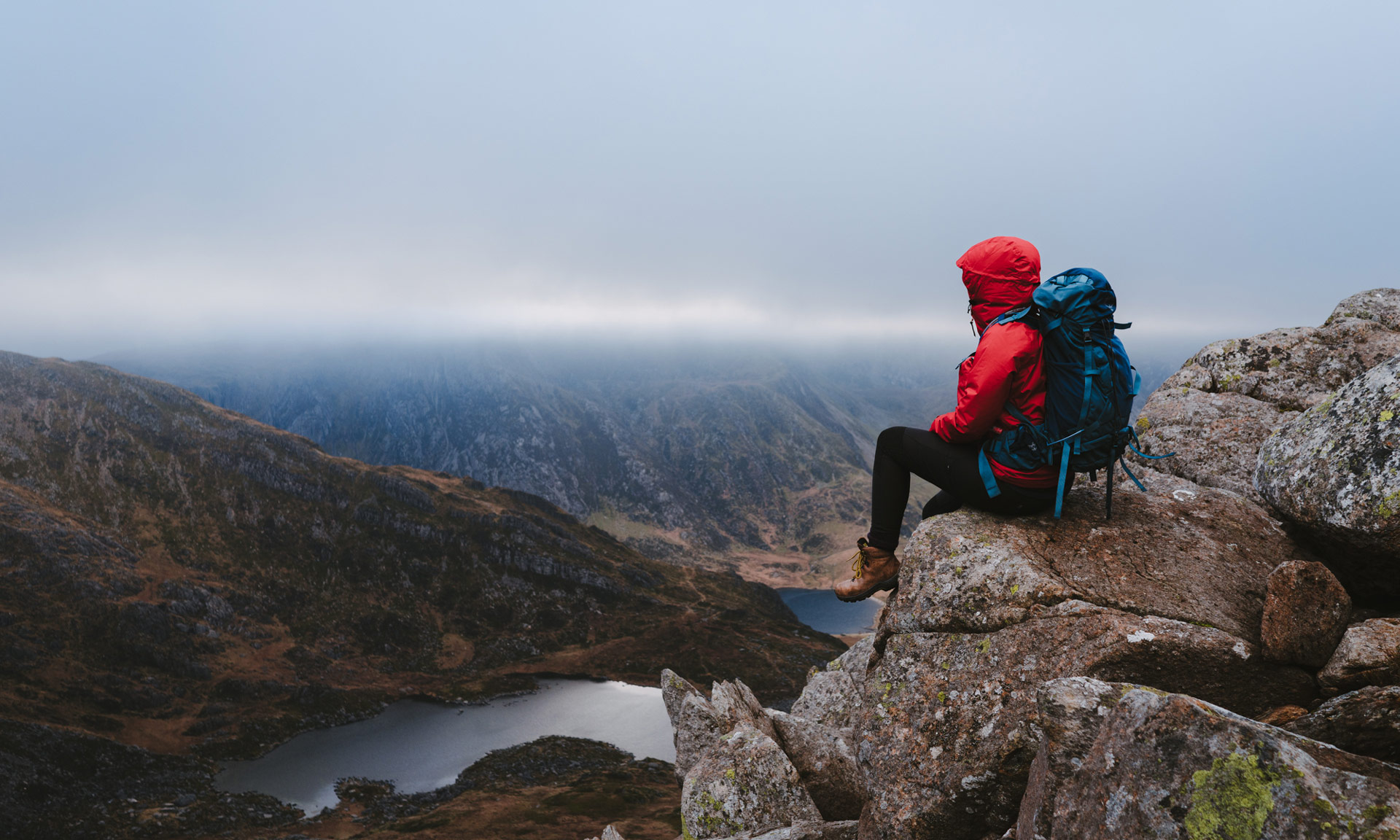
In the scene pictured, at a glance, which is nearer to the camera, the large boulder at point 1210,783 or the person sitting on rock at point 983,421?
the large boulder at point 1210,783

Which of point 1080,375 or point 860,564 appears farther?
point 860,564

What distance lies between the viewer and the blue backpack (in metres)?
7.77

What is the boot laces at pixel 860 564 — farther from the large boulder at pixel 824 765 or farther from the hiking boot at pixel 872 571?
the large boulder at pixel 824 765

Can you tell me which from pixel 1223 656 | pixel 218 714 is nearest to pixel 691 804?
pixel 1223 656

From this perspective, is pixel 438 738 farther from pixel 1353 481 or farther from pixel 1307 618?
pixel 1353 481

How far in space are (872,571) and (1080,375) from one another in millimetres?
4536

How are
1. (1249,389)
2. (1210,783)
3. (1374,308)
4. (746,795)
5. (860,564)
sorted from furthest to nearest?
1. (746,795)
2. (1374,308)
3. (1249,389)
4. (860,564)
5. (1210,783)

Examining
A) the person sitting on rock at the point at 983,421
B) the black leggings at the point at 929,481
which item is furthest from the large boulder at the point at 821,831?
the black leggings at the point at 929,481

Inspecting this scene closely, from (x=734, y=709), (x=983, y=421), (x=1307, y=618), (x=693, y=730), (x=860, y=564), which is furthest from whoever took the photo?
(x=693, y=730)

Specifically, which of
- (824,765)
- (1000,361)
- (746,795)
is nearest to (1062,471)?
(1000,361)

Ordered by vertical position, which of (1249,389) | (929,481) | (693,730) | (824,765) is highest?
(1249,389)

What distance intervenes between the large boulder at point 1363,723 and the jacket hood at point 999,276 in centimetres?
541

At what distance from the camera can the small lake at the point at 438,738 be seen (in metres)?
120

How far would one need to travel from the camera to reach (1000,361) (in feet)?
26.1
